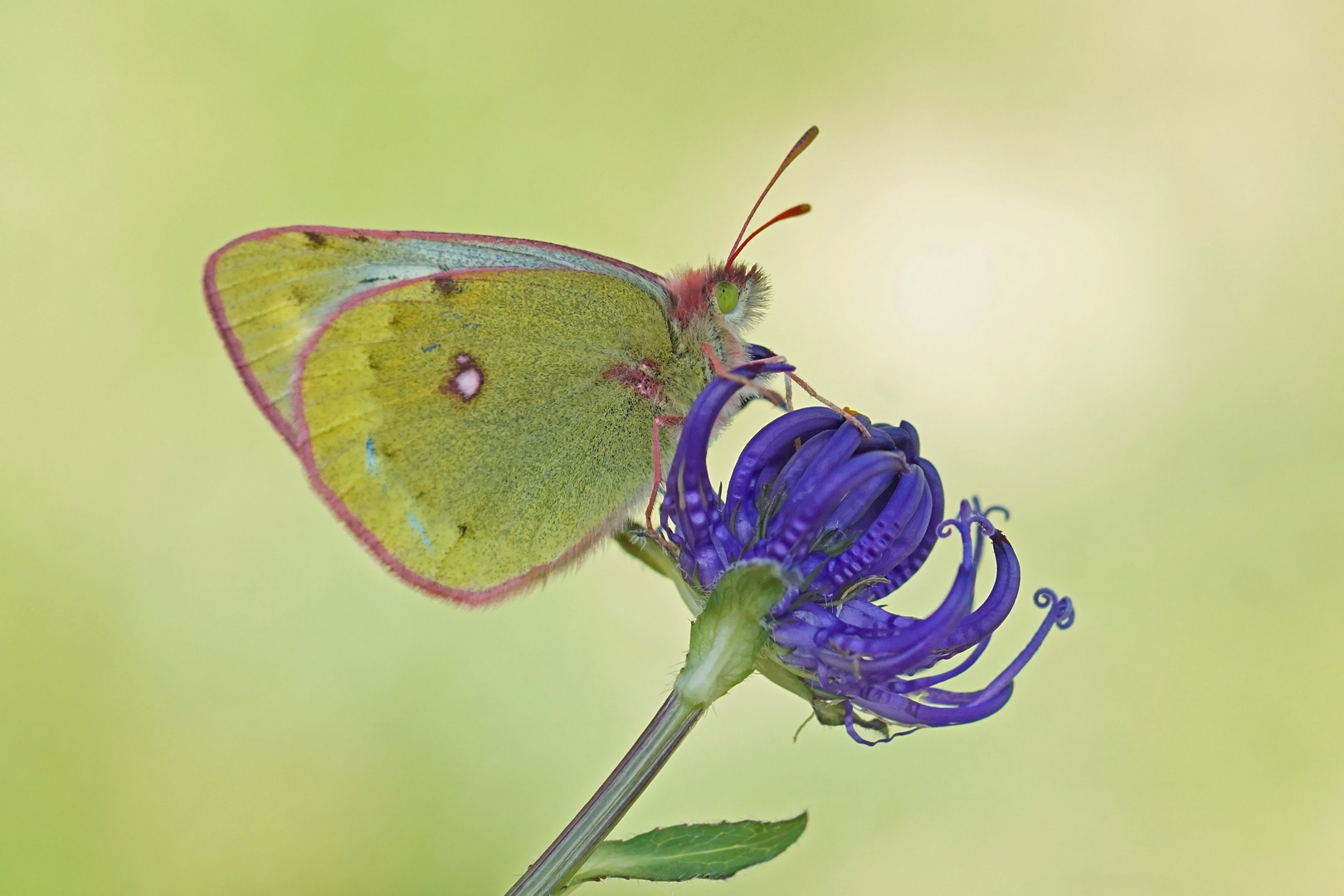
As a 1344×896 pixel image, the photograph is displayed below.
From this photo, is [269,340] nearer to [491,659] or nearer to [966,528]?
[966,528]

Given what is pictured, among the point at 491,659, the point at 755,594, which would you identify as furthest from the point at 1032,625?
the point at 755,594

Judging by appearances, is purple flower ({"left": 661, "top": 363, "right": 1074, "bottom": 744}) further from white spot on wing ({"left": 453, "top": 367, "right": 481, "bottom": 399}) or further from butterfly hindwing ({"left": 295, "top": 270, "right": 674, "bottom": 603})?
white spot on wing ({"left": 453, "top": 367, "right": 481, "bottom": 399})

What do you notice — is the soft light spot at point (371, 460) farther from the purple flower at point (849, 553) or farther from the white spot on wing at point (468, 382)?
the purple flower at point (849, 553)

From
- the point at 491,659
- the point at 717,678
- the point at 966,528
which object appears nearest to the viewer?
the point at 717,678

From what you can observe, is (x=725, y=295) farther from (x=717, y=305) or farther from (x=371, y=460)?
(x=371, y=460)

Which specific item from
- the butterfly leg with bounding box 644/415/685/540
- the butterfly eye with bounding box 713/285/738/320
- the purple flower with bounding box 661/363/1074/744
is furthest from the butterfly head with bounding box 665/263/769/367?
the purple flower with bounding box 661/363/1074/744

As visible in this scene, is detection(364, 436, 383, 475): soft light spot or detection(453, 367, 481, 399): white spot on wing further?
detection(453, 367, 481, 399): white spot on wing

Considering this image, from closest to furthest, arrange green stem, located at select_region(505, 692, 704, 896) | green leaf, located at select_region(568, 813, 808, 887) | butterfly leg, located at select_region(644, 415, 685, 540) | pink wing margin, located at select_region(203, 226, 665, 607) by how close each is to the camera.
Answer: green stem, located at select_region(505, 692, 704, 896)
green leaf, located at select_region(568, 813, 808, 887)
butterfly leg, located at select_region(644, 415, 685, 540)
pink wing margin, located at select_region(203, 226, 665, 607)
